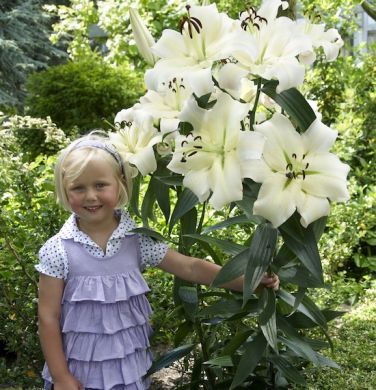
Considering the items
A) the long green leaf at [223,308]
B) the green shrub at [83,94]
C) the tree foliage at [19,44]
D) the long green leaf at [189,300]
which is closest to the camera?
the long green leaf at [223,308]

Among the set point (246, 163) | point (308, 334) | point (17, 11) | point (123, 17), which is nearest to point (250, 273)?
point (246, 163)

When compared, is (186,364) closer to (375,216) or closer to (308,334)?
(308,334)

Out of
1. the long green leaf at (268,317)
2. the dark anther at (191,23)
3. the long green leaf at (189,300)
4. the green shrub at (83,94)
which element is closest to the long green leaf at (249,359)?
the long green leaf at (268,317)

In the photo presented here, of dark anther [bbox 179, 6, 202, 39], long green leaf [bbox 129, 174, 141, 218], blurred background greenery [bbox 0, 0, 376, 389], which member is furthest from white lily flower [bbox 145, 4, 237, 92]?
long green leaf [bbox 129, 174, 141, 218]

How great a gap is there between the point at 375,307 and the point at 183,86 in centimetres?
191

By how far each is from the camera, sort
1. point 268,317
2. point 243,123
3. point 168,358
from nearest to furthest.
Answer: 1. point 243,123
2. point 268,317
3. point 168,358

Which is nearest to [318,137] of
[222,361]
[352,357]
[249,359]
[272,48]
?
[272,48]

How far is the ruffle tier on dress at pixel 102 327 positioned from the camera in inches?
77.6

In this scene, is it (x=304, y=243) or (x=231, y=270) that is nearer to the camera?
(x=304, y=243)

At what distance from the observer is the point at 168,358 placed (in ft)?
7.14

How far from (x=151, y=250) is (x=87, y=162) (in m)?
0.32

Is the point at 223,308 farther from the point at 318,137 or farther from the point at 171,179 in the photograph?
the point at 318,137

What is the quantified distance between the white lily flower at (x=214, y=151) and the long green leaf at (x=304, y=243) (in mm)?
170

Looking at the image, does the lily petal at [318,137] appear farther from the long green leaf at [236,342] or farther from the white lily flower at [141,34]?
the long green leaf at [236,342]
